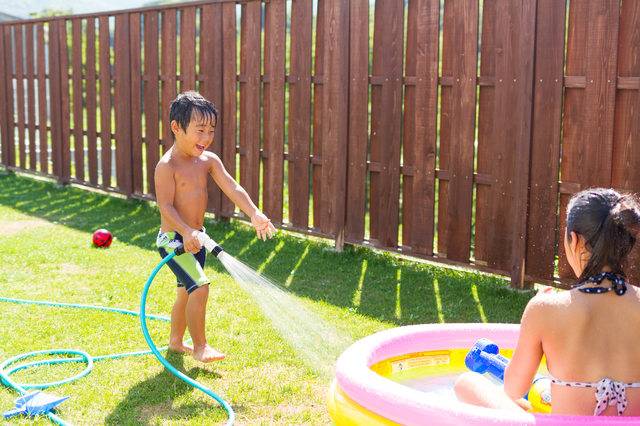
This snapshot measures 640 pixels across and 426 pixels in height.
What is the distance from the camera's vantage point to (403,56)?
546 cm

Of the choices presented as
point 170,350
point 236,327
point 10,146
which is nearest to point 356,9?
point 236,327

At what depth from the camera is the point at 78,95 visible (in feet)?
30.7

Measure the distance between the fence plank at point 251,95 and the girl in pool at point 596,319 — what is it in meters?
5.05

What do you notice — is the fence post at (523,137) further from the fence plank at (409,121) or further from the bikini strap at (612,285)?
the bikini strap at (612,285)

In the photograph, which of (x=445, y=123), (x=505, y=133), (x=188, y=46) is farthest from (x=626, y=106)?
(x=188, y=46)

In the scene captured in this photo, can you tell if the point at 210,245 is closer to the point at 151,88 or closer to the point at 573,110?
the point at 573,110

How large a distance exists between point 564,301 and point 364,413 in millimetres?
840

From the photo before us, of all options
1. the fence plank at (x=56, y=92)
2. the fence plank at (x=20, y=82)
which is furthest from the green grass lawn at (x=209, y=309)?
the fence plank at (x=20, y=82)

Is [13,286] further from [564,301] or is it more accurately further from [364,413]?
[564,301]

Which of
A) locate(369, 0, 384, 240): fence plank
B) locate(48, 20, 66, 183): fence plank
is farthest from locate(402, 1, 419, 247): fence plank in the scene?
locate(48, 20, 66, 183): fence plank

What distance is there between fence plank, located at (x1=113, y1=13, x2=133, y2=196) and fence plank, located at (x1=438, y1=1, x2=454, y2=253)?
4787 millimetres

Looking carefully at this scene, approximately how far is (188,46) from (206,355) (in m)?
4.94

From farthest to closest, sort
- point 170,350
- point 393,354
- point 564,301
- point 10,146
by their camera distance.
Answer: point 10,146, point 170,350, point 393,354, point 564,301

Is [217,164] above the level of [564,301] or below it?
above
